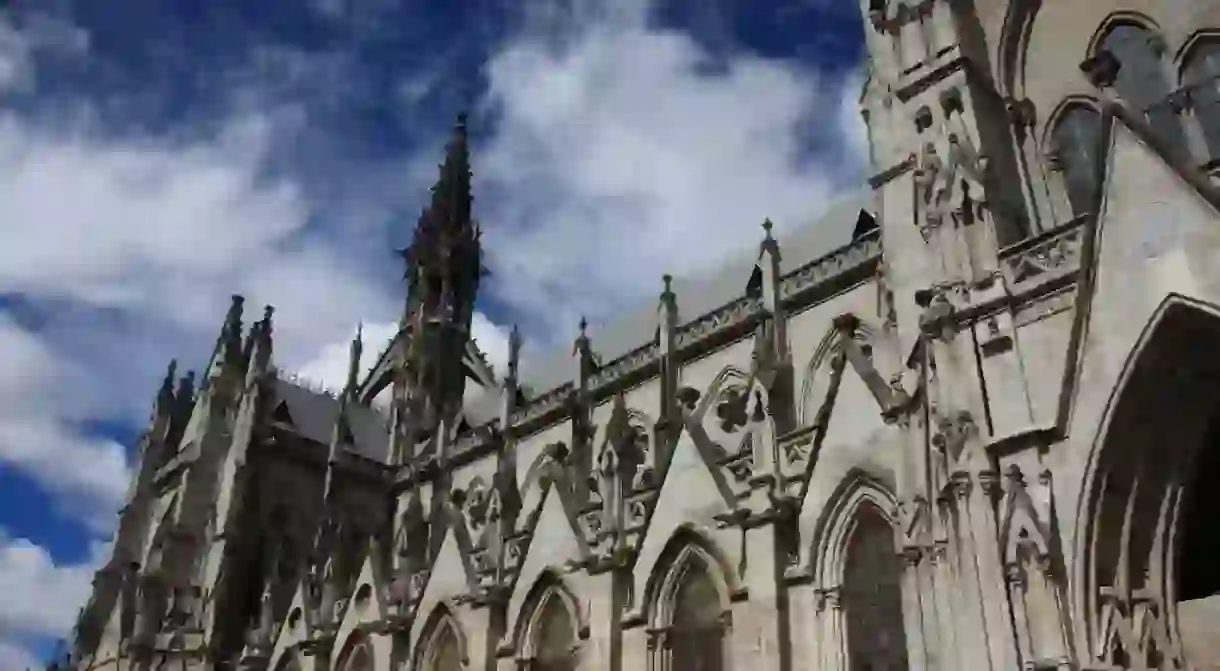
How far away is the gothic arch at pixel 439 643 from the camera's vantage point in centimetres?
2052

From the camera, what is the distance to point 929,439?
1216 cm

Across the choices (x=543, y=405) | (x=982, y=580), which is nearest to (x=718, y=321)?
(x=543, y=405)

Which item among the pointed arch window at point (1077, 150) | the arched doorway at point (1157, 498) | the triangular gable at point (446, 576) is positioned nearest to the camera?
the arched doorway at point (1157, 498)

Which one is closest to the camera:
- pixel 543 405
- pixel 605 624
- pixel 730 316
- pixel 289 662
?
pixel 605 624

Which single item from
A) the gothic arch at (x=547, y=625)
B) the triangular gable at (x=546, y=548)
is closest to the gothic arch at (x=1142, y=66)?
the triangular gable at (x=546, y=548)

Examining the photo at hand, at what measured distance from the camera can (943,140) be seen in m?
14.2

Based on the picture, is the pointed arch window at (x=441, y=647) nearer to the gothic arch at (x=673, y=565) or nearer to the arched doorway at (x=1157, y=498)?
the gothic arch at (x=673, y=565)

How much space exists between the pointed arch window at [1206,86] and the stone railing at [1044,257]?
2.88 metres

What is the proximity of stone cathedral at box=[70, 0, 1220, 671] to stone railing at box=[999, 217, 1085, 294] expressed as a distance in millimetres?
35

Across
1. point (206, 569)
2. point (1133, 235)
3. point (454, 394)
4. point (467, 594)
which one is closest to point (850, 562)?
point (1133, 235)

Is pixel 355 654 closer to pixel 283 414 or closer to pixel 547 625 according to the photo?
pixel 547 625

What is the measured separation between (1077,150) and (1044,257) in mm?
3929

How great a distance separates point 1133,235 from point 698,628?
848cm

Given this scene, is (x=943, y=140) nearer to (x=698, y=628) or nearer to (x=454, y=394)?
(x=698, y=628)
